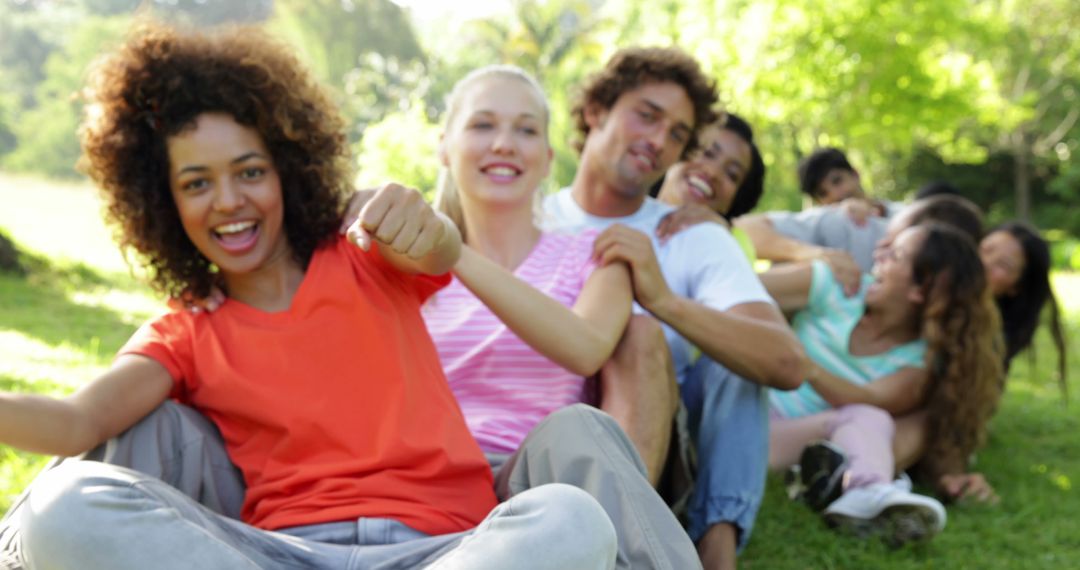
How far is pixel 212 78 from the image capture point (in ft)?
8.10

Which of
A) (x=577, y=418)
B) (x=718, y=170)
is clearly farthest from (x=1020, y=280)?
(x=577, y=418)

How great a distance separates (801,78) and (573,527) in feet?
51.8

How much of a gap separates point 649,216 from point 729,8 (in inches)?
607

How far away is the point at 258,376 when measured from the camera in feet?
7.57

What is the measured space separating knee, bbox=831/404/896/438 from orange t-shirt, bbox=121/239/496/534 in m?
2.14

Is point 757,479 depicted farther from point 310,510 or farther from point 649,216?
point 310,510

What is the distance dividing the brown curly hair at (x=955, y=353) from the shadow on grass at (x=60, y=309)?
4723 mm

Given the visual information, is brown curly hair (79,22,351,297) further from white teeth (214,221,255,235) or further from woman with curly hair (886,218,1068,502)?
woman with curly hair (886,218,1068,502)

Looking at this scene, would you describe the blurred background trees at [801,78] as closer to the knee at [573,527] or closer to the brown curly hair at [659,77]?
the brown curly hair at [659,77]

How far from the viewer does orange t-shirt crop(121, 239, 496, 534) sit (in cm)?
217

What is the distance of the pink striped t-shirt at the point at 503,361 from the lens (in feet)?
8.89

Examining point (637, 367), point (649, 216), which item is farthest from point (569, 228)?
point (637, 367)

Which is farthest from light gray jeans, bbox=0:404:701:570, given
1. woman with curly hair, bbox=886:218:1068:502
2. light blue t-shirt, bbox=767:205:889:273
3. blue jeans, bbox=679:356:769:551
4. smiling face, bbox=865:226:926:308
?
light blue t-shirt, bbox=767:205:889:273

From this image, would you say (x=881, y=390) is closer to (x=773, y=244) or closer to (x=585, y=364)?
(x=773, y=244)
